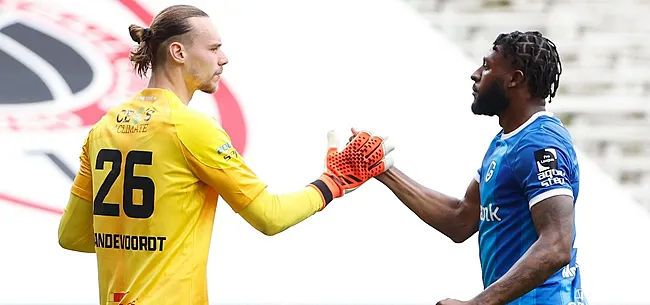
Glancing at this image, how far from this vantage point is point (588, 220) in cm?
532

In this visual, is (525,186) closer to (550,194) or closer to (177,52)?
(550,194)

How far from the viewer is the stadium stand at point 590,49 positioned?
5.87 m

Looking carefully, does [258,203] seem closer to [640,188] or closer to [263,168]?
[263,168]

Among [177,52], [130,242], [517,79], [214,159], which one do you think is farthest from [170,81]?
[517,79]

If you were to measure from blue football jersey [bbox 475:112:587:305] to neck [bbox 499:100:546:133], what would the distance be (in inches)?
1.3

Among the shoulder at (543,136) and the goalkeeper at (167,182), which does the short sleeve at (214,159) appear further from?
the shoulder at (543,136)

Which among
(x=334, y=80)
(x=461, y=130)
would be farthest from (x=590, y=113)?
(x=334, y=80)

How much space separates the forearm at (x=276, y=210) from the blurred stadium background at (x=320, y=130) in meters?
2.06

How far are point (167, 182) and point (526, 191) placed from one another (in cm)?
102

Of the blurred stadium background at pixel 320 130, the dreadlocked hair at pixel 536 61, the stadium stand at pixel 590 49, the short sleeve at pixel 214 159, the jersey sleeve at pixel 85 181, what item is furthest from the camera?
the stadium stand at pixel 590 49

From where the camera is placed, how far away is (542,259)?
114 inches

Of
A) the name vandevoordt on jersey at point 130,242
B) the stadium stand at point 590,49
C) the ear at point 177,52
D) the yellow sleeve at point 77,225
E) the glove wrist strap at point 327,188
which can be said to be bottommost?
the name vandevoordt on jersey at point 130,242

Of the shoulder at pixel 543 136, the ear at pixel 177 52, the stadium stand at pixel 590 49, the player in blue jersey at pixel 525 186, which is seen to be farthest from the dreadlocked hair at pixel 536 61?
the stadium stand at pixel 590 49

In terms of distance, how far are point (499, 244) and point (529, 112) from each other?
1.39 feet
